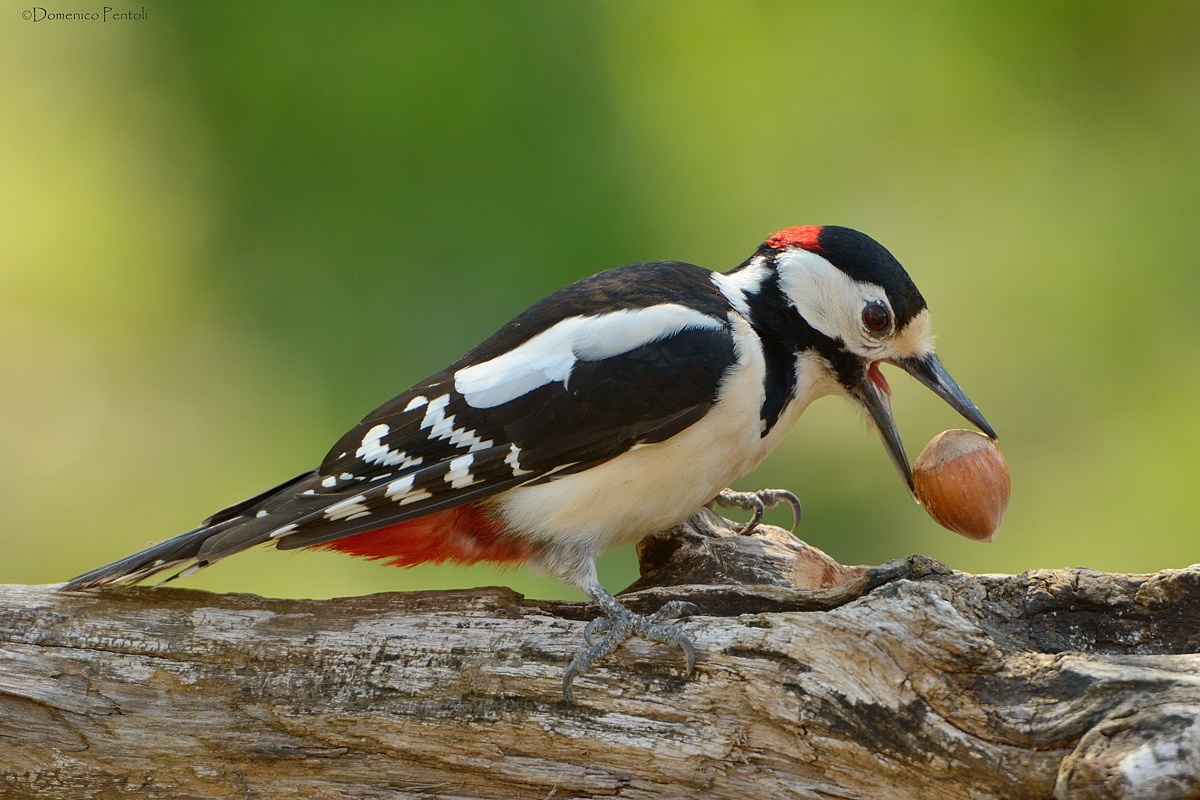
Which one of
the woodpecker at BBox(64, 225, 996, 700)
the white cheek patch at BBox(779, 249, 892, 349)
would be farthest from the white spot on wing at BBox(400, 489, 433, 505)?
the white cheek patch at BBox(779, 249, 892, 349)

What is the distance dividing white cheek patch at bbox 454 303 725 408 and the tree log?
392 millimetres

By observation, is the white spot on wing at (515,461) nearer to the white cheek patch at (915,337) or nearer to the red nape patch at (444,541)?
the red nape patch at (444,541)

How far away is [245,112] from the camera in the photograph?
17.0 feet

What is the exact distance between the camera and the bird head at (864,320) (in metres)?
2.47

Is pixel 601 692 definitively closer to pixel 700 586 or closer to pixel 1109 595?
pixel 700 586

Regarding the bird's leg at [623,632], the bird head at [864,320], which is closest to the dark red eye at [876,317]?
the bird head at [864,320]

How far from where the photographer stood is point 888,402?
258 centimetres

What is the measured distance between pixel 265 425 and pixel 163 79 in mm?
1694

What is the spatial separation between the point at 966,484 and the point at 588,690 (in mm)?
795

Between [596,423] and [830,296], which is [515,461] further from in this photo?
[830,296]

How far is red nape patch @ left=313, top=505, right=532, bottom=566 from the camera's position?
7.90 feet

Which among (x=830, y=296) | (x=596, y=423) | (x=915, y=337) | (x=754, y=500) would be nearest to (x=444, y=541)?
(x=596, y=423)

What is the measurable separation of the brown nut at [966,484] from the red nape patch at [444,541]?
773 mm

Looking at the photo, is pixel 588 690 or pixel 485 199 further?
pixel 485 199
